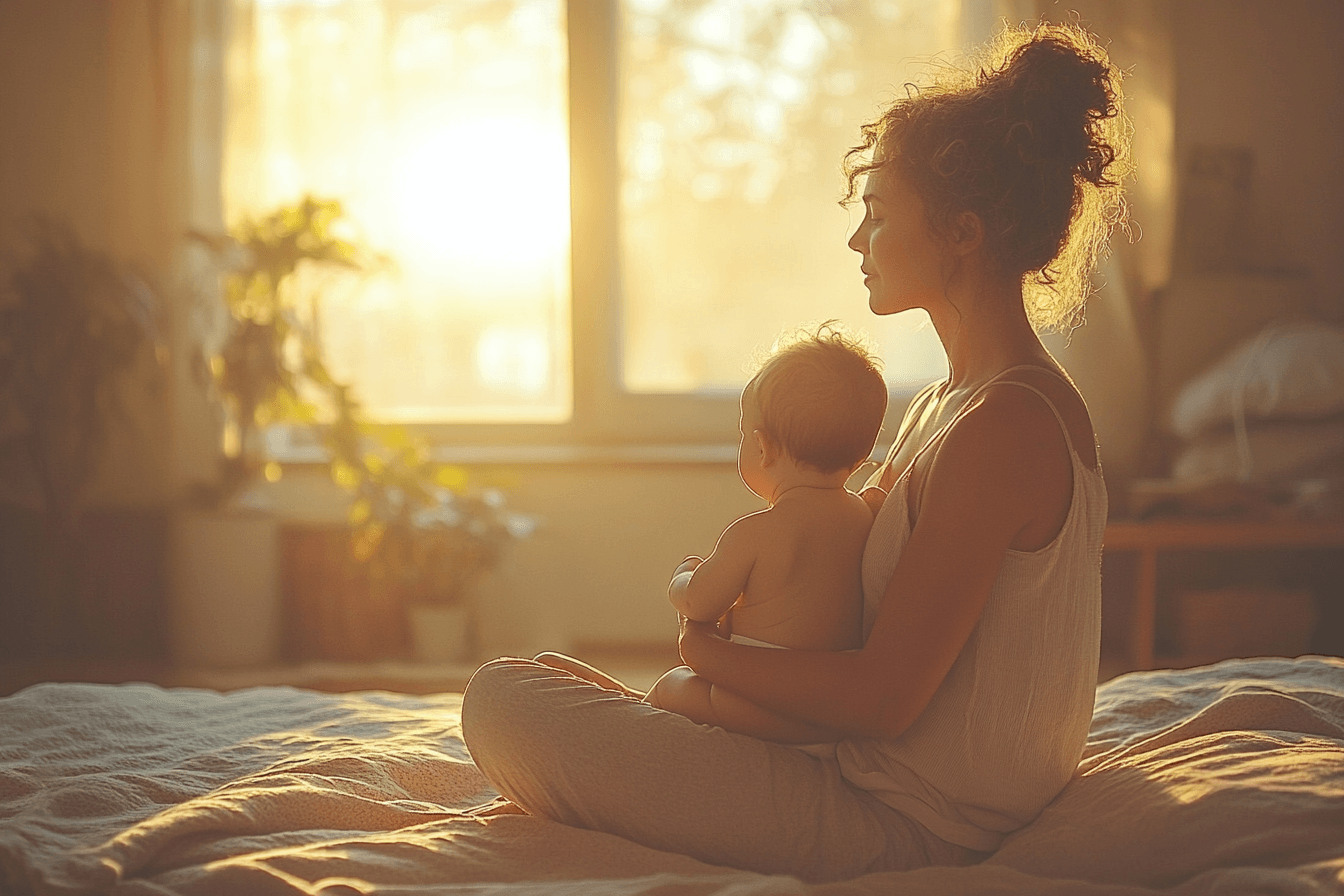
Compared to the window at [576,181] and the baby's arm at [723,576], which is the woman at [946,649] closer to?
the baby's arm at [723,576]

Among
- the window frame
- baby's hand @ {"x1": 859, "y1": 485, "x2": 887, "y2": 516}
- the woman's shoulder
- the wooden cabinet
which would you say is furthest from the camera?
the window frame

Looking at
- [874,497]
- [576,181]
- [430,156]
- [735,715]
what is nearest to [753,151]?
[576,181]

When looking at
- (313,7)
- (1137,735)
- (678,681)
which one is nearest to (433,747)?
(678,681)

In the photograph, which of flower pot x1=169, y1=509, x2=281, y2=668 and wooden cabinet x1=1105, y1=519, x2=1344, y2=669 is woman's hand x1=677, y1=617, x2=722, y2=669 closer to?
wooden cabinet x1=1105, y1=519, x2=1344, y2=669

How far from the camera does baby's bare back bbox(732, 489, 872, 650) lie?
109 centimetres

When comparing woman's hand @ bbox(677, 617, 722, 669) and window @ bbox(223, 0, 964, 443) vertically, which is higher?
window @ bbox(223, 0, 964, 443)

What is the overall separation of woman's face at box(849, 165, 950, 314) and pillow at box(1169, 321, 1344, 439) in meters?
1.80

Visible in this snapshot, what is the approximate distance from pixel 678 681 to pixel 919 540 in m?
0.27

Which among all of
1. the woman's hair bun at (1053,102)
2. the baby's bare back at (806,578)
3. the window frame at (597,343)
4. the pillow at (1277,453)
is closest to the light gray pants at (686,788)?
the baby's bare back at (806,578)

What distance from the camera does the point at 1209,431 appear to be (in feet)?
9.10

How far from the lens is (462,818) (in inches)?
42.4

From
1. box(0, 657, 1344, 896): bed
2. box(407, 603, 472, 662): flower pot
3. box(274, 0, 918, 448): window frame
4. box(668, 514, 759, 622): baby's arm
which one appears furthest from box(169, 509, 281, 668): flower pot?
box(668, 514, 759, 622): baby's arm

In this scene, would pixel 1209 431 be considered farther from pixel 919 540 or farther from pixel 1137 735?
pixel 919 540

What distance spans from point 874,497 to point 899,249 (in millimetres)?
257
